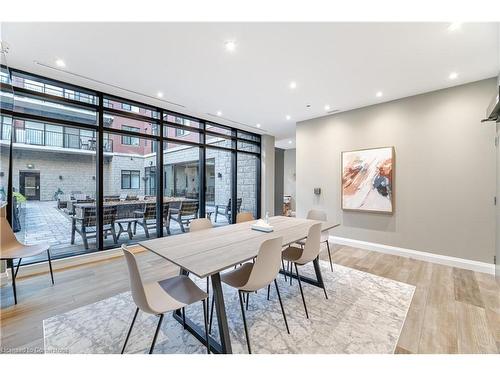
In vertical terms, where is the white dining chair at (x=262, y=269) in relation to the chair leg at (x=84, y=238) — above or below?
above

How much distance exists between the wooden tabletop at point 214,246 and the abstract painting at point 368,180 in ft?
6.12

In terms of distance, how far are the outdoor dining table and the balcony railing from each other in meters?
2.64

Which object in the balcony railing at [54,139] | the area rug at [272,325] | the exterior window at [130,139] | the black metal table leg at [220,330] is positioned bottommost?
the area rug at [272,325]

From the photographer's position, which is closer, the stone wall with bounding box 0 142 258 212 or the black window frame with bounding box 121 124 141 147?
the stone wall with bounding box 0 142 258 212

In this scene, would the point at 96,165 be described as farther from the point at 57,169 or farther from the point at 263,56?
the point at 263,56

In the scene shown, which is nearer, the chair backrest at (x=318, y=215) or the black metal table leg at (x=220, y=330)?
the black metal table leg at (x=220, y=330)

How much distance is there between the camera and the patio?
3137 mm

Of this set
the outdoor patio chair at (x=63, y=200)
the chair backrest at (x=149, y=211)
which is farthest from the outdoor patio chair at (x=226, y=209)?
the outdoor patio chair at (x=63, y=200)

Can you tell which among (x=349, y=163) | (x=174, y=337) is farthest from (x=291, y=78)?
(x=174, y=337)

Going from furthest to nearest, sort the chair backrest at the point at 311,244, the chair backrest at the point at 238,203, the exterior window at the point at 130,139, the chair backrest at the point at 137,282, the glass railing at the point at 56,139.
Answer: the chair backrest at the point at 238,203 < the exterior window at the point at 130,139 < the glass railing at the point at 56,139 < the chair backrest at the point at 311,244 < the chair backrest at the point at 137,282

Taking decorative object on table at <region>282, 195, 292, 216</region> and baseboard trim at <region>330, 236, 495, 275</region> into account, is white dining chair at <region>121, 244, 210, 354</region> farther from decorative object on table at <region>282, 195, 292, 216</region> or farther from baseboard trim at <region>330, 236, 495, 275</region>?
decorative object on table at <region>282, 195, 292, 216</region>

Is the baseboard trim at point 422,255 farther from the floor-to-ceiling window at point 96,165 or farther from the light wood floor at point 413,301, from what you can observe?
the floor-to-ceiling window at point 96,165

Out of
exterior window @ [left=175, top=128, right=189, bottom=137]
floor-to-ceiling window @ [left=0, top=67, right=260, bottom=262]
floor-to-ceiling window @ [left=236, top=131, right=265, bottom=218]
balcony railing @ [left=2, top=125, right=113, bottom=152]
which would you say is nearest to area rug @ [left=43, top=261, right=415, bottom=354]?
floor-to-ceiling window @ [left=0, top=67, right=260, bottom=262]

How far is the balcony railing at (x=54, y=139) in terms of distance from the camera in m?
2.98
